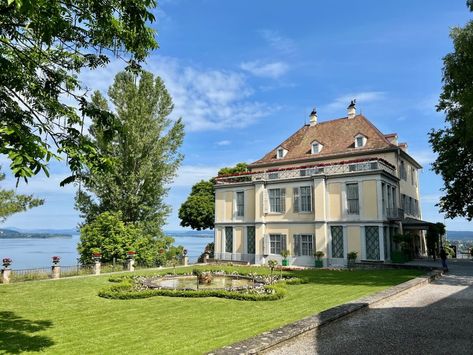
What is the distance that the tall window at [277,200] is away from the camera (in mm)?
31734

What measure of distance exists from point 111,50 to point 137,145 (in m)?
24.3

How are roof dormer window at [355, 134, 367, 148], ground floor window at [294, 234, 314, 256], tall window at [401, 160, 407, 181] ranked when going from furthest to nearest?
tall window at [401, 160, 407, 181], roof dormer window at [355, 134, 367, 148], ground floor window at [294, 234, 314, 256]

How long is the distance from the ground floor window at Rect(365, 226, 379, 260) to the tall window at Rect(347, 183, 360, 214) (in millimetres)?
1720

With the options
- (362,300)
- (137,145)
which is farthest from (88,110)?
(137,145)

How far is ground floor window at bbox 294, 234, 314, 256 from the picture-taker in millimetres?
29922

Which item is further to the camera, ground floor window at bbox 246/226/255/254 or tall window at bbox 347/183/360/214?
ground floor window at bbox 246/226/255/254

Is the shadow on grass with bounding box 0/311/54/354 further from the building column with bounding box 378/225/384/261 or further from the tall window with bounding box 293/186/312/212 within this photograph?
the tall window with bounding box 293/186/312/212

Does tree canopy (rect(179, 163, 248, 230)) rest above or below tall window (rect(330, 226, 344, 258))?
above

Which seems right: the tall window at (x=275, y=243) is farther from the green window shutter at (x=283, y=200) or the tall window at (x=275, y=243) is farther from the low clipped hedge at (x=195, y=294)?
the low clipped hedge at (x=195, y=294)

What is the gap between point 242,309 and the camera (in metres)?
12.1

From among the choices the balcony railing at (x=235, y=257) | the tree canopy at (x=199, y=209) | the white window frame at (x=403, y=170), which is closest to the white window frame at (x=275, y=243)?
the balcony railing at (x=235, y=257)

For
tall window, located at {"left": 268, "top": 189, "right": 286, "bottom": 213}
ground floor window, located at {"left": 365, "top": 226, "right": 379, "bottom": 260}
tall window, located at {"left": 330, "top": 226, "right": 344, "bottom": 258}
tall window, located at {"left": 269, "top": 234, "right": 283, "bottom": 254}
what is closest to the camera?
ground floor window, located at {"left": 365, "top": 226, "right": 379, "bottom": 260}

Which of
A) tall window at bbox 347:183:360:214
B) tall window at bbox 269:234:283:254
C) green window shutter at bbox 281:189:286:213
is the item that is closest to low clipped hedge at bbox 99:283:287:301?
tall window at bbox 347:183:360:214

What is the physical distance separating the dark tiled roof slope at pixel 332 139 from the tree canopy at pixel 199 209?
10.4 meters
